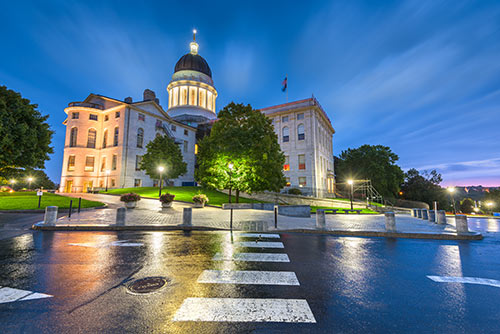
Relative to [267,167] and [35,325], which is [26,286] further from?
[267,167]

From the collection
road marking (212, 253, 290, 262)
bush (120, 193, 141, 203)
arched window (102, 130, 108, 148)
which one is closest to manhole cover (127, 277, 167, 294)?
road marking (212, 253, 290, 262)

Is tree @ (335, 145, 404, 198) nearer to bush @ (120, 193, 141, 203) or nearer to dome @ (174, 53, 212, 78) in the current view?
bush @ (120, 193, 141, 203)

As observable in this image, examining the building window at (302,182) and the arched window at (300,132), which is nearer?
the building window at (302,182)

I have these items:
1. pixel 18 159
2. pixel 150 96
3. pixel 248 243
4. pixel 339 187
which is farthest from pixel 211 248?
pixel 150 96

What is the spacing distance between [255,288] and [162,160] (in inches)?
1406

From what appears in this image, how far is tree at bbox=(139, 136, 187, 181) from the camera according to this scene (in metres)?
36.0

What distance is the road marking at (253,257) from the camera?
5602mm

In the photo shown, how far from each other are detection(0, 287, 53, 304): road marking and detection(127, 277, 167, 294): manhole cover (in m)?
1.24

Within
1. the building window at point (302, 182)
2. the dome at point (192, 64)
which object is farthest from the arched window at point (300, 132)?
the dome at point (192, 64)

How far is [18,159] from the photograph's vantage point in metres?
17.8

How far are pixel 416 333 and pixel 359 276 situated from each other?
78.8 inches

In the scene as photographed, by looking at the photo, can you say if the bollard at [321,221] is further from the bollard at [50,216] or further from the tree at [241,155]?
the bollard at [50,216]

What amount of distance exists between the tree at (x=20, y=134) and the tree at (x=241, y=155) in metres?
13.9

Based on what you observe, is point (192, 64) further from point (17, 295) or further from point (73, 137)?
point (17, 295)
